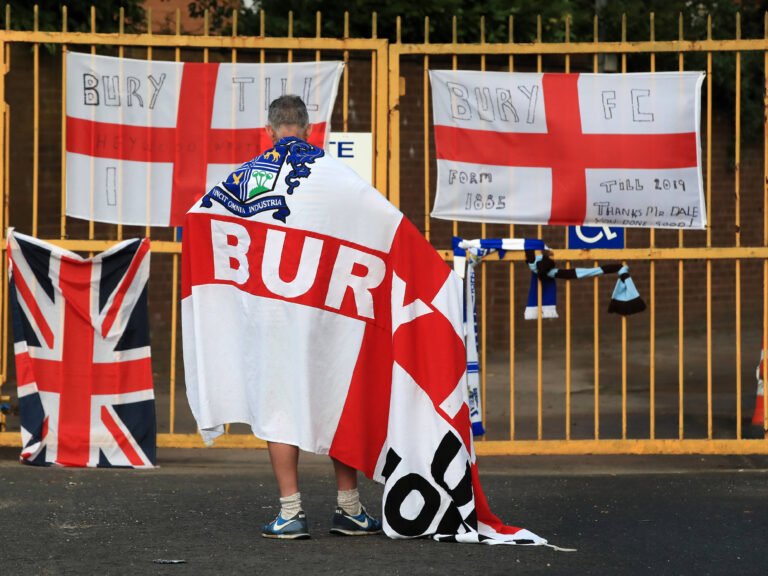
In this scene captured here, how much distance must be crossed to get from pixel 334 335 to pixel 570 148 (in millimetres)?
2638

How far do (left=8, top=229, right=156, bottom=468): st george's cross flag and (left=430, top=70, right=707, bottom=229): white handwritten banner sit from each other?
5.99ft

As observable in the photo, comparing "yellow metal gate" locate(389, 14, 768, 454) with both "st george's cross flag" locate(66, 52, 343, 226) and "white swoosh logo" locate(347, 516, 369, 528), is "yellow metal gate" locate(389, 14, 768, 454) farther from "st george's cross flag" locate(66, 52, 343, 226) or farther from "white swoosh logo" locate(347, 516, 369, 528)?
"white swoosh logo" locate(347, 516, 369, 528)

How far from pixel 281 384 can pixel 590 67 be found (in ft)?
29.8

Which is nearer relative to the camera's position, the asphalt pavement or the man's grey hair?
the asphalt pavement

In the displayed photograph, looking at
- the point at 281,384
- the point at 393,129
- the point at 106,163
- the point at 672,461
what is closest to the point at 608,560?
the point at 281,384

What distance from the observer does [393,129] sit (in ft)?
26.6

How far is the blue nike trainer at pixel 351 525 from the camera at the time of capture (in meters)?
5.98

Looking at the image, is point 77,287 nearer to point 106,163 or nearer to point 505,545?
point 106,163

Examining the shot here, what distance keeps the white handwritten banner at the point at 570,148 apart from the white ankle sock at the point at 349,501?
2509 millimetres

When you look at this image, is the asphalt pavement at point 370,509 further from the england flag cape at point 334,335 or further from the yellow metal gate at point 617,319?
the yellow metal gate at point 617,319

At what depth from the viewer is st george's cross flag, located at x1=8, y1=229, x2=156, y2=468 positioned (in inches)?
310

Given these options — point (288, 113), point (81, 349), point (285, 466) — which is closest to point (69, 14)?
point (81, 349)

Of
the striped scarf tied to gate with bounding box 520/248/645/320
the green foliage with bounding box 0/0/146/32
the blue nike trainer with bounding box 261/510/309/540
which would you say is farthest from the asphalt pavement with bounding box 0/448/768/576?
the green foliage with bounding box 0/0/146/32

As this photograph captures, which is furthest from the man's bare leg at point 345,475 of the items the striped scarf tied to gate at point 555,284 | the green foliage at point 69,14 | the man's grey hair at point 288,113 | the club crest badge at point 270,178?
the green foliage at point 69,14
